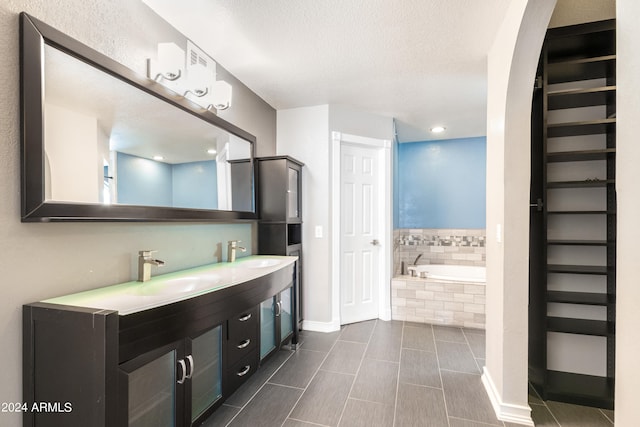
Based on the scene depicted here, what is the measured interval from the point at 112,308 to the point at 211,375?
0.84m

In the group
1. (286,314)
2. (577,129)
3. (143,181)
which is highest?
(577,129)

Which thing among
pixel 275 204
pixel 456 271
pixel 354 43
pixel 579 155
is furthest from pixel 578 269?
pixel 456 271

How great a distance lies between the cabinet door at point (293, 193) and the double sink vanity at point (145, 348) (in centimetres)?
102

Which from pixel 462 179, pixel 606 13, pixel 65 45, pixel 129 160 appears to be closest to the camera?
pixel 65 45

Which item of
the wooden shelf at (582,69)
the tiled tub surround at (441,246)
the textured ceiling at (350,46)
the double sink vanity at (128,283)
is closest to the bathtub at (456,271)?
the tiled tub surround at (441,246)

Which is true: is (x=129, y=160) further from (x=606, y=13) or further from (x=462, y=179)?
(x=462, y=179)

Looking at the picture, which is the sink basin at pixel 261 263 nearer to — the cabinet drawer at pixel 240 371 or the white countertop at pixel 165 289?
the white countertop at pixel 165 289

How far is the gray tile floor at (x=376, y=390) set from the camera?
1813mm

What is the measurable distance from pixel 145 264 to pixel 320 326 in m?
2.09

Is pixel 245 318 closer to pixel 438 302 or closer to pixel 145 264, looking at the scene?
pixel 145 264

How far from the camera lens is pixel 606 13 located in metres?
1.84

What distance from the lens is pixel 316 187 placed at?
332 centimetres

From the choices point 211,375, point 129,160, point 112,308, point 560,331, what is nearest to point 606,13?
point 560,331

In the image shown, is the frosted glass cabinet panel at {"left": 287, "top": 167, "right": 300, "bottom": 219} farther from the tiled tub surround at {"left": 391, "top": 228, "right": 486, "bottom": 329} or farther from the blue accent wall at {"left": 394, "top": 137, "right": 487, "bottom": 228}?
the blue accent wall at {"left": 394, "top": 137, "right": 487, "bottom": 228}
